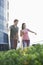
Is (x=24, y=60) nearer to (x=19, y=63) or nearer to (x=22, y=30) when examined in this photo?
(x=19, y=63)

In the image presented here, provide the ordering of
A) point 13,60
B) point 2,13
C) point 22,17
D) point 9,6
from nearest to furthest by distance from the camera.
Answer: point 13,60 → point 22,17 → point 9,6 → point 2,13

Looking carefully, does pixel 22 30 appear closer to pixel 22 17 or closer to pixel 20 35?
Result: pixel 20 35

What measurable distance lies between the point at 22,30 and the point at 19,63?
4.17 meters

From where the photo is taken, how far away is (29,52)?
13.5 feet

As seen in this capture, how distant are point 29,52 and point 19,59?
257 mm

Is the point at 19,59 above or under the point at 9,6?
under

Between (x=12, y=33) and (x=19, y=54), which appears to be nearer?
(x=19, y=54)

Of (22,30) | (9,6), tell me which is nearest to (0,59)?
(22,30)

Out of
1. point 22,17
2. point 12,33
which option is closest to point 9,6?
point 22,17

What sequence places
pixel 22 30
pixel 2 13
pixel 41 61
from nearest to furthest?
1. pixel 41 61
2. pixel 22 30
3. pixel 2 13

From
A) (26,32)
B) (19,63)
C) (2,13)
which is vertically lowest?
(19,63)

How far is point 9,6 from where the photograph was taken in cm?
1083

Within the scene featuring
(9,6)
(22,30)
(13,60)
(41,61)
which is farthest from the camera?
(9,6)

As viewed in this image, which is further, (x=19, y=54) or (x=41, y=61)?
(x=19, y=54)
